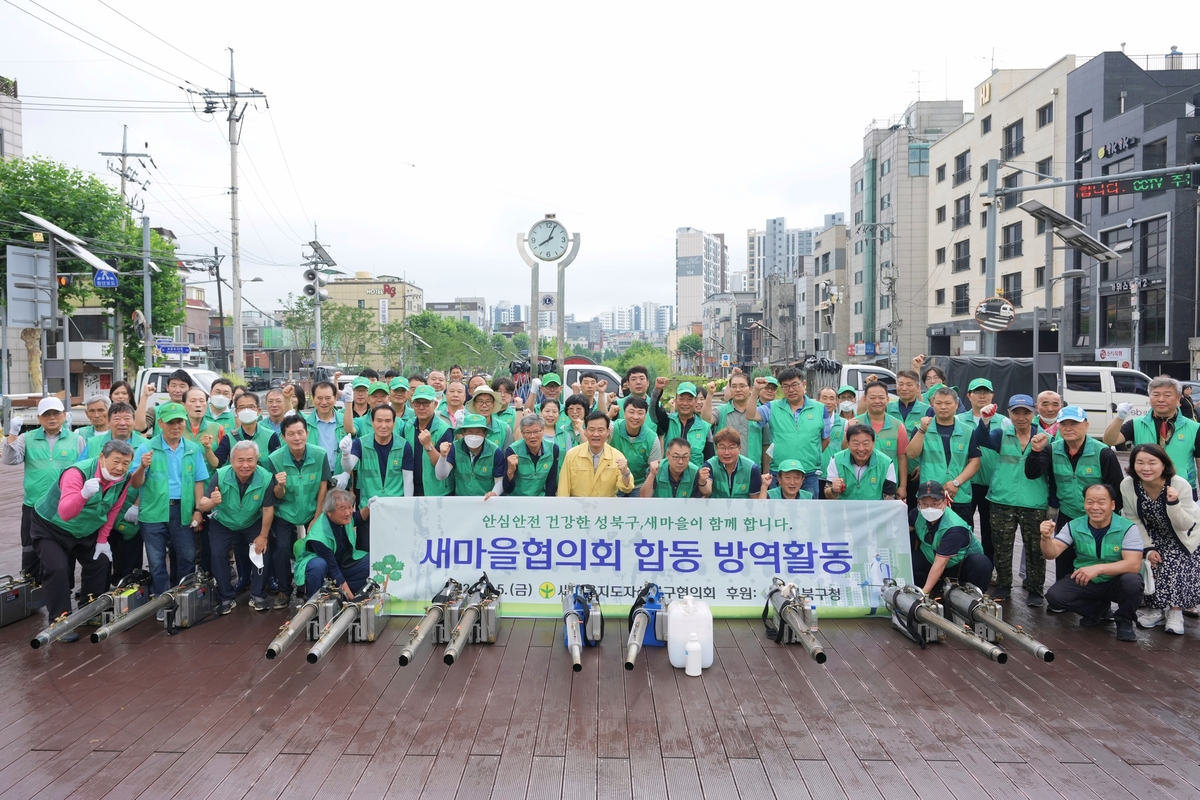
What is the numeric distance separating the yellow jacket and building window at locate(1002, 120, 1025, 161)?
120 ft

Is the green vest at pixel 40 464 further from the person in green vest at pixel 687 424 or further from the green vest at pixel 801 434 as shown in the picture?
the green vest at pixel 801 434

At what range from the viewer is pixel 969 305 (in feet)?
134

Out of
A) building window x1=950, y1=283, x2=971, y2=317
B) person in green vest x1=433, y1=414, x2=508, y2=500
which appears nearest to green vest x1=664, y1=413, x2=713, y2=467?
person in green vest x1=433, y1=414, x2=508, y2=500

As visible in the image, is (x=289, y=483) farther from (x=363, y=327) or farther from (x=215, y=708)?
(x=363, y=327)

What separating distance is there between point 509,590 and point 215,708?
90.5 inches

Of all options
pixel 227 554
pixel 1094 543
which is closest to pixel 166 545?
pixel 227 554

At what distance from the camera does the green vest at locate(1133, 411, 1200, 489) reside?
6.85m

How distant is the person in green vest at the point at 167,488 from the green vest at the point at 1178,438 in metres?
7.80

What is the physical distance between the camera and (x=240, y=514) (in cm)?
657

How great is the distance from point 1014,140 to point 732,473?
36.7 metres

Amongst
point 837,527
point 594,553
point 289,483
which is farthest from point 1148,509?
point 289,483

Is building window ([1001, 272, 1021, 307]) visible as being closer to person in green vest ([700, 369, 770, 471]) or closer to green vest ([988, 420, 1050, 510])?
green vest ([988, 420, 1050, 510])

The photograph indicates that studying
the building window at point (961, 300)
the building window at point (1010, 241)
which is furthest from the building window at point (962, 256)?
the building window at point (1010, 241)

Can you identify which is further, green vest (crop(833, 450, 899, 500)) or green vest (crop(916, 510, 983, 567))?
green vest (crop(833, 450, 899, 500))
